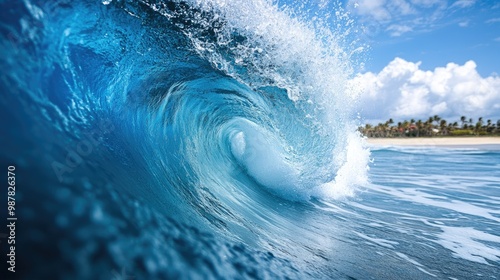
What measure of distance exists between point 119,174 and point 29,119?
84 cm

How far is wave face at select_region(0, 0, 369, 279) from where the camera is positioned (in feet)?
5.92

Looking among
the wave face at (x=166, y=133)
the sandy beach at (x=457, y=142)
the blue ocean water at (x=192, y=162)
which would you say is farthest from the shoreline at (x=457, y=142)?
the wave face at (x=166, y=133)

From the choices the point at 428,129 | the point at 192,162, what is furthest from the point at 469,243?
the point at 428,129

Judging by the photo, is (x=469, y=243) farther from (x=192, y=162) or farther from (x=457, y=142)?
(x=457, y=142)

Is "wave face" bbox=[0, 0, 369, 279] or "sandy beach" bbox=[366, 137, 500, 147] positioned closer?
"wave face" bbox=[0, 0, 369, 279]

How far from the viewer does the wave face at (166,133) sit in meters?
1.80

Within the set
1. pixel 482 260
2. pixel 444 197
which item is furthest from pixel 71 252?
pixel 444 197

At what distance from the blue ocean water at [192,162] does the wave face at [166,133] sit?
0.02 meters

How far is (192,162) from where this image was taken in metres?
6.36

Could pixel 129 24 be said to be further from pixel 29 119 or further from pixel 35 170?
pixel 35 170

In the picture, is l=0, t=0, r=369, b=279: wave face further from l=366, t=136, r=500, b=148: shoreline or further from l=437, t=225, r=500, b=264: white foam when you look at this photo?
l=366, t=136, r=500, b=148: shoreline

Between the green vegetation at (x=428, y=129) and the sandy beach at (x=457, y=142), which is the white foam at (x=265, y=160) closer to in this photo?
the sandy beach at (x=457, y=142)

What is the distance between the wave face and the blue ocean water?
0.06 feet

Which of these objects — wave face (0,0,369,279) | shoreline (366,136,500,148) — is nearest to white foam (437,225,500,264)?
wave face (0,0,369,279)
